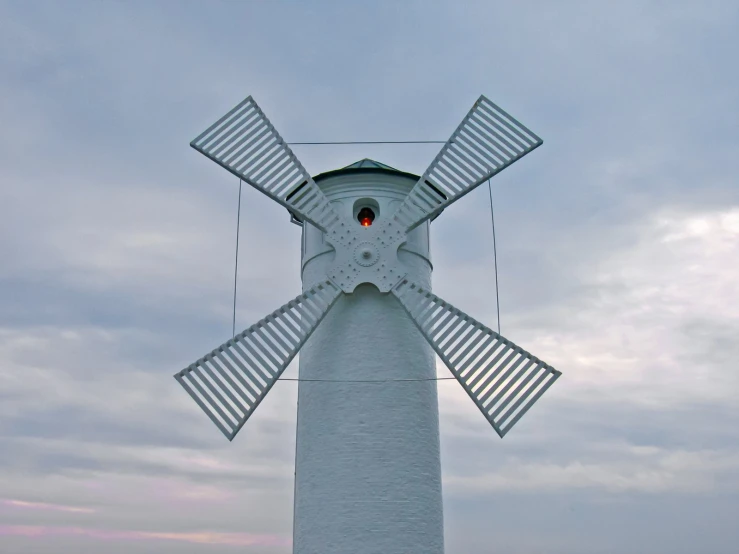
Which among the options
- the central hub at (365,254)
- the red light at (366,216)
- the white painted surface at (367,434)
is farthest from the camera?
the red light at (366,216)

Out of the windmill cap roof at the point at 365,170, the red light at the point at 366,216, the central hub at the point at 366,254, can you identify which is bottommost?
the central hub at the point at 366,254

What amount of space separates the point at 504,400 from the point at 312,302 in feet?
8.88

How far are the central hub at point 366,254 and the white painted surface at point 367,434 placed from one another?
1.16 feet

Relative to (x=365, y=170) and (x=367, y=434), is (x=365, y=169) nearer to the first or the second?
(x=365, y=170)

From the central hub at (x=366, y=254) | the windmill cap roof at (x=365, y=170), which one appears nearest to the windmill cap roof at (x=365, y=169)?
the windmill cap roof at (x=365, y=170)

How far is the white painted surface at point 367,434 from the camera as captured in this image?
10.3 meters

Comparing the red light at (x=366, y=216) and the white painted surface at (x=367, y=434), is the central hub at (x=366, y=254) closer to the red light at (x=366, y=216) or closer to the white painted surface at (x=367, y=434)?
the white painted surface at (x=367, y=434)

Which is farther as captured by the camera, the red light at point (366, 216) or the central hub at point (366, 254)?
the red light at point (366, 216)

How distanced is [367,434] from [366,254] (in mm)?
2294

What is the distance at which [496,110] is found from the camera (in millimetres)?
11820

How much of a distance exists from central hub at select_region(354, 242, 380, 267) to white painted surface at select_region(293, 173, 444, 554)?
1.16ft

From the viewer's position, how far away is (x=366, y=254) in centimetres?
1106

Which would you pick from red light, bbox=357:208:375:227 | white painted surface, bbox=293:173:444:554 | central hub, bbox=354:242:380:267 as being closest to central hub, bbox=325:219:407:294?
central hub, bbox=354:242:380:267

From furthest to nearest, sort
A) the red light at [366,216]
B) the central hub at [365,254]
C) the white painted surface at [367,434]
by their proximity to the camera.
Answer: the red light at [366,216], the central hub at [365,254], the white painted surface at [367,434]
